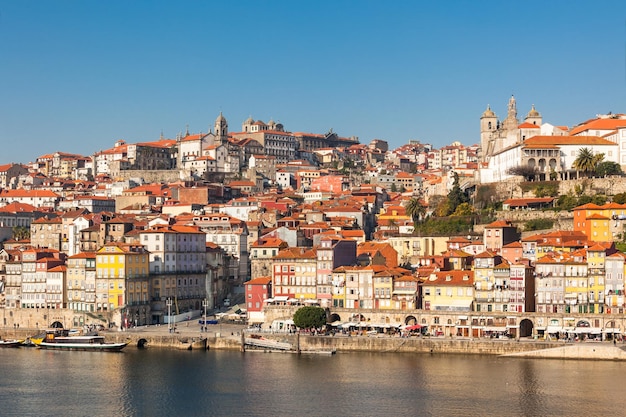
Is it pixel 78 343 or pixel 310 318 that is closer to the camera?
pixel 310 318

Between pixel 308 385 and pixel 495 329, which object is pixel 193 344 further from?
pixel 495 329

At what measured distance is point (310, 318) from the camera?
200 ft

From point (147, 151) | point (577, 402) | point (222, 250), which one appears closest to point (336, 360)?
point (577, 402)

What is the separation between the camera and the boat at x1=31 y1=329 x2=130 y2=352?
6264cm

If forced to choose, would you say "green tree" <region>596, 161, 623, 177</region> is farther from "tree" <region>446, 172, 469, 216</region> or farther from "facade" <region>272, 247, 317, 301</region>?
"facade" <region>272, 247, 317, 301</region>

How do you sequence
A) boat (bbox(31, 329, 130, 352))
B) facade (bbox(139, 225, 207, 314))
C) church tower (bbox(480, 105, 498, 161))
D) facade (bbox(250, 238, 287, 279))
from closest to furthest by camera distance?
1. boat (bbox(31, 329, 130, 352))
2. facade (bbox(139, 225, 207, 314))
3. facade (bbox(250, 238, 287, 279))
4. church tower (bbox(480, 105, 498, 161))

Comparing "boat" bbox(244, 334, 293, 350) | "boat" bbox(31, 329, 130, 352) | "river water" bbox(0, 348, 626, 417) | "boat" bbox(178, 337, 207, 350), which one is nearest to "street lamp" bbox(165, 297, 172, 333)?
"boat" bbox(31, 329, 130, 352)

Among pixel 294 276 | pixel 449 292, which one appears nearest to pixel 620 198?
pixel 449 292

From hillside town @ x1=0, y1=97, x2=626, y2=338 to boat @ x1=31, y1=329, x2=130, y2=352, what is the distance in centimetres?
294

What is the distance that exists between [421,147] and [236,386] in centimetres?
11885

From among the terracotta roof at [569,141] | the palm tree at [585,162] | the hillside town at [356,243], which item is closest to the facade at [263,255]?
the hillside town at [356,243]

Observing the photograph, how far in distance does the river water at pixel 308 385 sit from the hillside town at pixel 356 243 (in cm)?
607

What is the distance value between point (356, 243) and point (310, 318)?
10141mm

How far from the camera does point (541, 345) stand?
5553 centimetres
